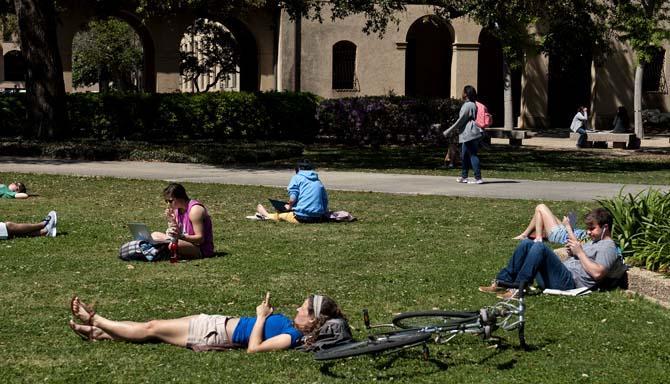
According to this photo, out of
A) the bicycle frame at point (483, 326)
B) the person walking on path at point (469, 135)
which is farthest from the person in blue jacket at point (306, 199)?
the bicycle frame at point (483, 326)

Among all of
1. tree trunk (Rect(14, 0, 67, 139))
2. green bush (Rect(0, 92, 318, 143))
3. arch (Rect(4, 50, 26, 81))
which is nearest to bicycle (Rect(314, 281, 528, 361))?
tree trunk (Rect(14, 0, 67, 139))

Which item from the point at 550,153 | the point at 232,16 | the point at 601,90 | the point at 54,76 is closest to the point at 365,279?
the point at 54,76

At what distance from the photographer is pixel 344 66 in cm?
3862

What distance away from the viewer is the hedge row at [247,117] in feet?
91.6

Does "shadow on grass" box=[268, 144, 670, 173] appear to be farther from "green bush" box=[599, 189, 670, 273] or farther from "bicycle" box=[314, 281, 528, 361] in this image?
"bicycle" box=[314, 281, 528, 361]

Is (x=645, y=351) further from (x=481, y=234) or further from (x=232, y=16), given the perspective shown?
(x=232, y=16)

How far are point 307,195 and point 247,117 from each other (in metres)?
16.7

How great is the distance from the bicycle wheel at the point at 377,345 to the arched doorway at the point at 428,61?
3720 cm

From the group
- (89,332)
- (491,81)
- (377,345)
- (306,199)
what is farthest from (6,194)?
(491,81)

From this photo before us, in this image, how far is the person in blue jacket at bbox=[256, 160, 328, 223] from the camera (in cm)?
1331

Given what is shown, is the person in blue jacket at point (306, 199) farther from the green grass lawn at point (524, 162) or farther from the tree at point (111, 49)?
the tree at point (111, 49)

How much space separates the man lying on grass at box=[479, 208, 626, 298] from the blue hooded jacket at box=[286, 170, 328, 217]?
429 centimetres

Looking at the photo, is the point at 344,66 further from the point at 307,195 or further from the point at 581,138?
the point at 307,195

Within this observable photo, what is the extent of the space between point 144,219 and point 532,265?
6.24 metres
